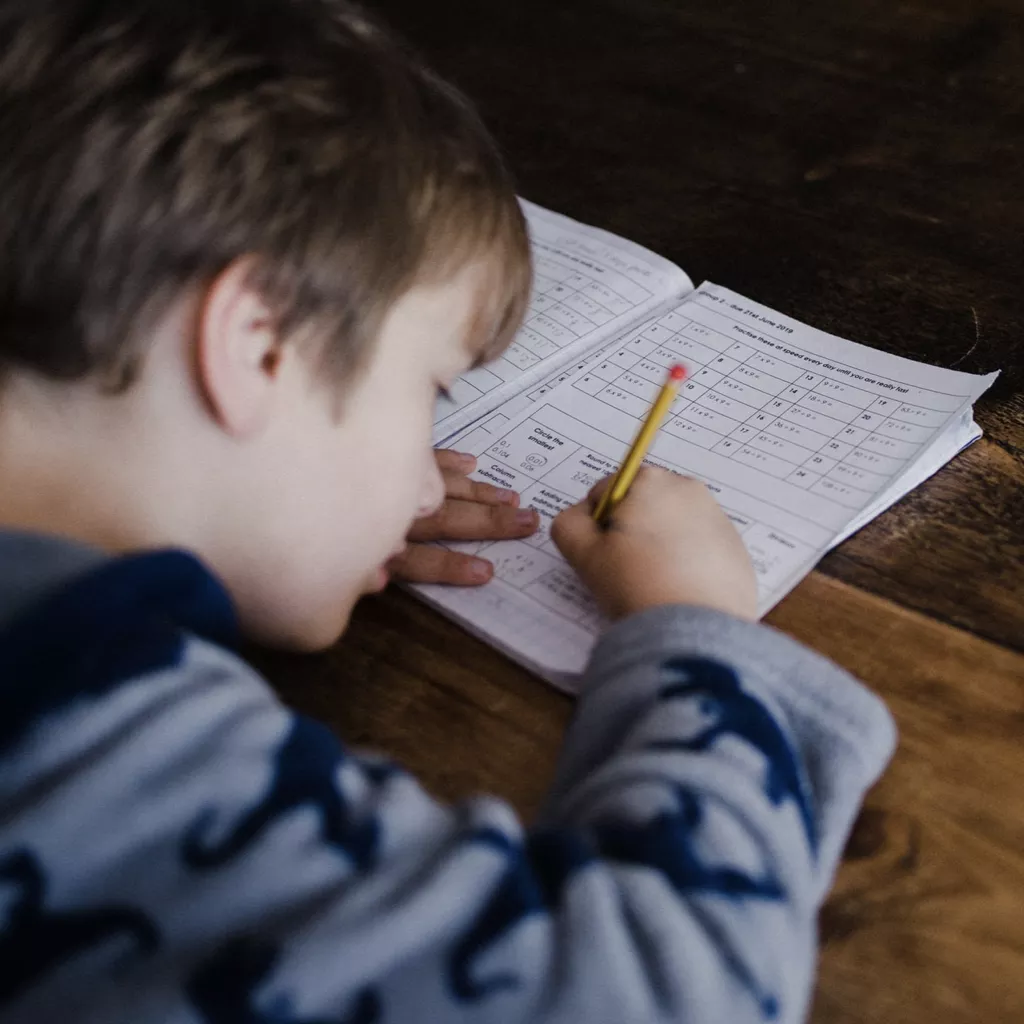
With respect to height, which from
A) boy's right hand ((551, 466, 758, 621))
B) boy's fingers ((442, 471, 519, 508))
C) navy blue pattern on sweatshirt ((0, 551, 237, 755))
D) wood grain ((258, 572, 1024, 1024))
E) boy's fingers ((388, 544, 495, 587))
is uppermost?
navy blue pattern on sweatshirt ((0, 551, 237, 755))

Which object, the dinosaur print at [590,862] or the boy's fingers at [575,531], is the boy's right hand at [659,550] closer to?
the boy's fingers at [575,531]

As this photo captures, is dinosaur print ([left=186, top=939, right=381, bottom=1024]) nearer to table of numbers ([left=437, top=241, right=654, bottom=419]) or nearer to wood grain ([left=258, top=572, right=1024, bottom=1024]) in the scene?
wood grain ([left=258, top=572, right=1024, bottom=1024])

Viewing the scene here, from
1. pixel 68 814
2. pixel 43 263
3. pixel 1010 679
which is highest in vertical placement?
pixel 43 263

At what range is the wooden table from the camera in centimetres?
51

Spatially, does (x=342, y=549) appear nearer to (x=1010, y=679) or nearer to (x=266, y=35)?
(x=266, y=35)

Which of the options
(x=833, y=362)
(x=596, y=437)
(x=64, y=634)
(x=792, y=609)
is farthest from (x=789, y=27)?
(x=64, y=634)

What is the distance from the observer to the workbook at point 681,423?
0.64 meters

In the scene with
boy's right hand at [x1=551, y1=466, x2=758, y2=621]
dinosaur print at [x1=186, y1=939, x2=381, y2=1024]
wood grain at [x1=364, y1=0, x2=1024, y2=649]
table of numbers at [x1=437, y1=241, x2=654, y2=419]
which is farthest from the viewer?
table of numbers at [x1=437, y1=241, x2=654, y2=419]

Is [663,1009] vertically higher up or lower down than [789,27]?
lower down

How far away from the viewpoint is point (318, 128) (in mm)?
519

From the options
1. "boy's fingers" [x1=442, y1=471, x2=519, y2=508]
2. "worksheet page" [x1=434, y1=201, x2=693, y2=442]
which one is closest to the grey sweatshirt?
"boy's fingers" [x1=442, y1=471, x2=519, y2=508]

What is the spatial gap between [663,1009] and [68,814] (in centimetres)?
22

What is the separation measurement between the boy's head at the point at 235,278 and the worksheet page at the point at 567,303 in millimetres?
185

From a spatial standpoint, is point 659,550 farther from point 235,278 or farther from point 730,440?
Result: point 235,278
